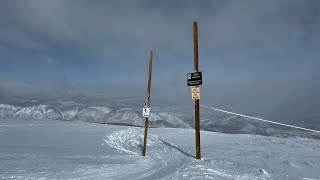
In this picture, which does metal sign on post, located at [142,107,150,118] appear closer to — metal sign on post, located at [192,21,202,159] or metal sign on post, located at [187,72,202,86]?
metal sign on post, located at [192,21,202,159]

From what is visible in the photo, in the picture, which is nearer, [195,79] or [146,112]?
[195,79]

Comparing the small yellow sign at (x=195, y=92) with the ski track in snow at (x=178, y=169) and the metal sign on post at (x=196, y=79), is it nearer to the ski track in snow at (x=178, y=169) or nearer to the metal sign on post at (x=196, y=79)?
the metal sign on post at (x=196, y=79)

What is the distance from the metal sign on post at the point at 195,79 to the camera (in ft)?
37.6

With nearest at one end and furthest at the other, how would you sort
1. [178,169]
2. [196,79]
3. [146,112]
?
[178,169]
[196,79]
[146,112]

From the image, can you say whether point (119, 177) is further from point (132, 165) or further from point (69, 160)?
point (69, 160)

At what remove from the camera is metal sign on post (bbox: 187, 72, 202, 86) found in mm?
11461

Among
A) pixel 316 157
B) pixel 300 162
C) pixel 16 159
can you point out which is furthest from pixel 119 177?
pixel 316 157

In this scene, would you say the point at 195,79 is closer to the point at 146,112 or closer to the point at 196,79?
the point at 196,79

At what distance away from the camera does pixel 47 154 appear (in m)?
11.5

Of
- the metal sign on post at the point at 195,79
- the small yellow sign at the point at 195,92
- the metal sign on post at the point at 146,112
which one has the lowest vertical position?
the metal sign on post at the point at 146,112

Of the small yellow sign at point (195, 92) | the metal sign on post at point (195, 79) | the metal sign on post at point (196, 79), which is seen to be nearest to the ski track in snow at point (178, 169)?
the metal sign on post at point (196, 79)

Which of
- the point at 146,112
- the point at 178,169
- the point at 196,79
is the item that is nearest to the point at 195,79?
the point at 196,79

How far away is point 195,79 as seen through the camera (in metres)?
11.6

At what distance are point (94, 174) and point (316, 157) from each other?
36.1ft
